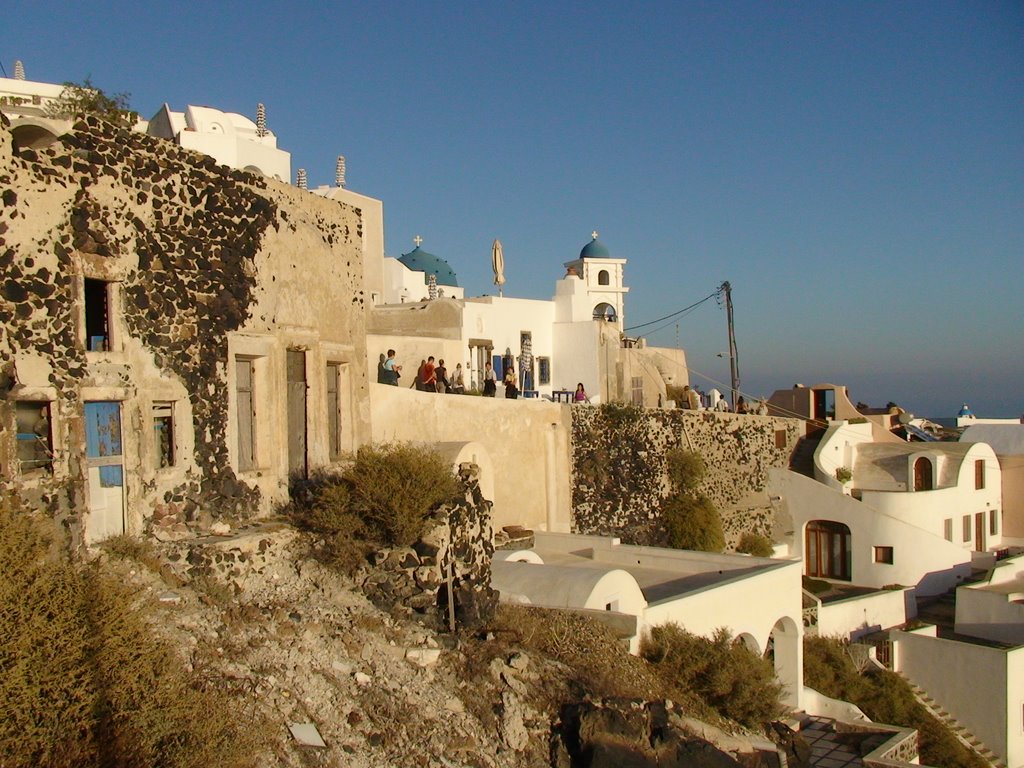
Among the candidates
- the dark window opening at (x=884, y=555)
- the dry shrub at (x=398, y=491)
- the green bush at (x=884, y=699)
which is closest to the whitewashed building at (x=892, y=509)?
the dark window opening at (x=884, y=555)

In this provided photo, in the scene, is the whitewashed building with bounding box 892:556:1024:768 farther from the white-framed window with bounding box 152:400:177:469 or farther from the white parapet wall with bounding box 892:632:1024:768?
the white-framed window with bounding box 152:400:177:469

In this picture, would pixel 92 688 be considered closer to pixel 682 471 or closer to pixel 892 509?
pixel 682 471

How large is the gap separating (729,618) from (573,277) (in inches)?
602

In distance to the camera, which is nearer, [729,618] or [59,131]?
[59,131]

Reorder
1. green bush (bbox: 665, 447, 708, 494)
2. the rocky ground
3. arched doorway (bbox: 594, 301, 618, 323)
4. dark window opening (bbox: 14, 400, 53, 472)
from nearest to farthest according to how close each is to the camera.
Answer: the rocky ground < dark window opening (bbox: 14, 400, 53, 472) < green bush (bbox: 665, 447, 708, 494) < arched doorway (bbox: 594, 301, 618, 323)

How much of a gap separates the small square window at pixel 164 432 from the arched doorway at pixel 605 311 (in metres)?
24.3

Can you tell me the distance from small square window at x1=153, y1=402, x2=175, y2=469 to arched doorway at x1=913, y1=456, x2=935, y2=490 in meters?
24.3

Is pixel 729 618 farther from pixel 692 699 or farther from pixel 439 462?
pixel 439 462

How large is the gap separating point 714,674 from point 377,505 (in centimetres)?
556

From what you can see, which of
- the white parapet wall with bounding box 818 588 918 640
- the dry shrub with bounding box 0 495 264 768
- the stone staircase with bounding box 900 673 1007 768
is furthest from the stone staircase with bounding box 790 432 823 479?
the dry shrub with bounding box 0 495 264 768

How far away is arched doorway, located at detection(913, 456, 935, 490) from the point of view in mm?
28859

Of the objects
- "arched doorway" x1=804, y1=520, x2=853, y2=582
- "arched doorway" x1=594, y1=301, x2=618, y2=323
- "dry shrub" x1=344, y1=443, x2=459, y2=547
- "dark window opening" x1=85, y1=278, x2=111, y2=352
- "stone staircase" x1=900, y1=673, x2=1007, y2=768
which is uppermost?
"arched doorway" x1=594, y1=301, x2=618, y2=323

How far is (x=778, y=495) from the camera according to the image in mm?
28266

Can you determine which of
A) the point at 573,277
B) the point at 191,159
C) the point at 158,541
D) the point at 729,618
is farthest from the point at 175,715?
the point at 573,277
